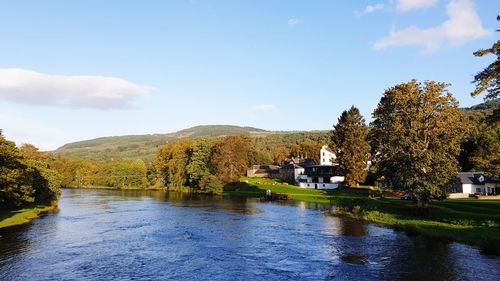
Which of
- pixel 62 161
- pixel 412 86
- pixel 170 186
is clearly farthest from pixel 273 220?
pixel 62 161

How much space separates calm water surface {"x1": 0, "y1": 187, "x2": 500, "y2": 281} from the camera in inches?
1232

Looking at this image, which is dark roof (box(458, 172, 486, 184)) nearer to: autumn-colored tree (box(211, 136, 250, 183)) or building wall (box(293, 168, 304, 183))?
building wall (box(293, 168, 304, 183))

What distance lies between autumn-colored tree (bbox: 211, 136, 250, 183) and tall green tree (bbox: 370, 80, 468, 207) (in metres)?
70.1

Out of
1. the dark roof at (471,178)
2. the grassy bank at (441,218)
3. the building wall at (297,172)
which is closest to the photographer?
the grassy bank at (441,218)

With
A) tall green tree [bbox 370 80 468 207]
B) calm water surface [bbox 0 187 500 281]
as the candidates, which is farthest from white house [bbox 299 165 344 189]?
calm water surface [bbox 0 187 500 281]

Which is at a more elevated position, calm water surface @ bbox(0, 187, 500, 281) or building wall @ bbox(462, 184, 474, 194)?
building wall @ bbox(462, 184, 474, 194)

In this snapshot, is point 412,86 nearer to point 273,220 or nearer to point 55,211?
point 273,220

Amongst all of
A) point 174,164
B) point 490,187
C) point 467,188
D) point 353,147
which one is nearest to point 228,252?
point 353,147

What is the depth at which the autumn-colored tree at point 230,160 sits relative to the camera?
13250 cm

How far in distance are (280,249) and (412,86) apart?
4020 cm

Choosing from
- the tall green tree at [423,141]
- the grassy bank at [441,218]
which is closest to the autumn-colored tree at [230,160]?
the grassy bank at [441,218]

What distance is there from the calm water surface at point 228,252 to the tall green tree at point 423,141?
9.74 metres

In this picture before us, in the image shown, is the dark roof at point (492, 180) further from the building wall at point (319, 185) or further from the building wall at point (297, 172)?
the building wall at point (297, 172)

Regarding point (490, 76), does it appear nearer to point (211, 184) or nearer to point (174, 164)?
point (211, 184)
